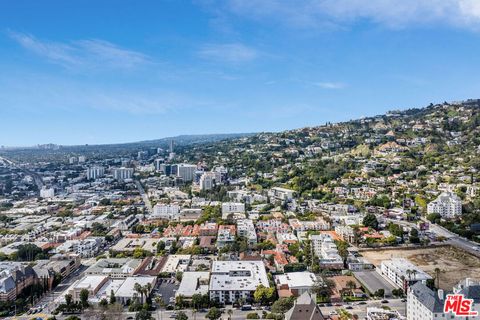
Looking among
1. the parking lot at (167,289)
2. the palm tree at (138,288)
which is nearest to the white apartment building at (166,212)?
the parking lot at (167,289)

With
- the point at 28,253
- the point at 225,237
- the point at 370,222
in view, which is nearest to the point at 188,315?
the point at 225,237

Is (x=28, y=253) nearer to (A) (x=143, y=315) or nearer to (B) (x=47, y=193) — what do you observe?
(A) (x=143, y=315)

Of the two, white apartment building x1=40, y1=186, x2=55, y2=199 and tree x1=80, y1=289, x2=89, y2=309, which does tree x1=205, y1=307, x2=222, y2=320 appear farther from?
white apartment building x1=40, y1=186, x2=55, y2=199

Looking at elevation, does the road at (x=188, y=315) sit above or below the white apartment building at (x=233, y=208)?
below

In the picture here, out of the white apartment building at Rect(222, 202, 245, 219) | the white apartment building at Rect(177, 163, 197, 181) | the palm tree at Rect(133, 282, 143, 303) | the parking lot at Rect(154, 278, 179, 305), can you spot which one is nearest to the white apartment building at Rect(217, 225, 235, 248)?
the parking lot at Rect(154, 278, 179, 305)

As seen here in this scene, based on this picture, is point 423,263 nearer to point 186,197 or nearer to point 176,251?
point 176,251

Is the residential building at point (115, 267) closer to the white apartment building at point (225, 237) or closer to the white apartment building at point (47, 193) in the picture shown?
the white apartment building at point (225, 237)
